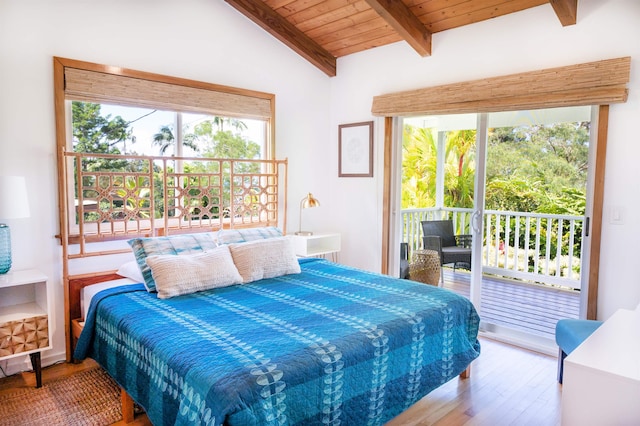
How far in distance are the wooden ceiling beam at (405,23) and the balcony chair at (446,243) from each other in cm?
151

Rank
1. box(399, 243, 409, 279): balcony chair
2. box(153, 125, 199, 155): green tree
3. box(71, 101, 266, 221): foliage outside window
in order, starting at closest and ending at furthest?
box(71, 101, 266, 221): foliage outside window < box(153, 125, 199, 155): green tree < box(399, 243, 409, 279): balcony chair

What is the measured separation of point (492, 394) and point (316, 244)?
2200mm

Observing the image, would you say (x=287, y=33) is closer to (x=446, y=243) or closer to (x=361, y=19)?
(x=361, y=19)

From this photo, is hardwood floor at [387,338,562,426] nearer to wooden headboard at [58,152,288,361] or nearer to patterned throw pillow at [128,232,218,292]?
patterned throw pillow at [128,232,218,292]

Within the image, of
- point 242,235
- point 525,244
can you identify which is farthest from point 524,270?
point 242,235

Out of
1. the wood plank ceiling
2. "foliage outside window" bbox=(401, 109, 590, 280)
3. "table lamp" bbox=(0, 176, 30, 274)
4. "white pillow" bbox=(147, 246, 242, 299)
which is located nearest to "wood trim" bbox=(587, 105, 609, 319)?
"foliage outside window" bbox=(401, 109, 590, 280)

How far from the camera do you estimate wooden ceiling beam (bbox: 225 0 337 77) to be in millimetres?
3775

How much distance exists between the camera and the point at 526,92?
10.3 ft

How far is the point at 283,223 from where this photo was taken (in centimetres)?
422

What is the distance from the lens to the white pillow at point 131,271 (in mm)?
2896

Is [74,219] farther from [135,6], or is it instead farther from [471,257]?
[471,257]

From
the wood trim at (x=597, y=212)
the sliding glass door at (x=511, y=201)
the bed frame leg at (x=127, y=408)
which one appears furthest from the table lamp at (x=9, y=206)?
the wood trim at (x=597, y=212)

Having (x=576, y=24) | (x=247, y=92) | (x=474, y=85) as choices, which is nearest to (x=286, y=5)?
(x=247, y=92)

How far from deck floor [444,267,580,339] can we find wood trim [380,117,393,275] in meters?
0.59
